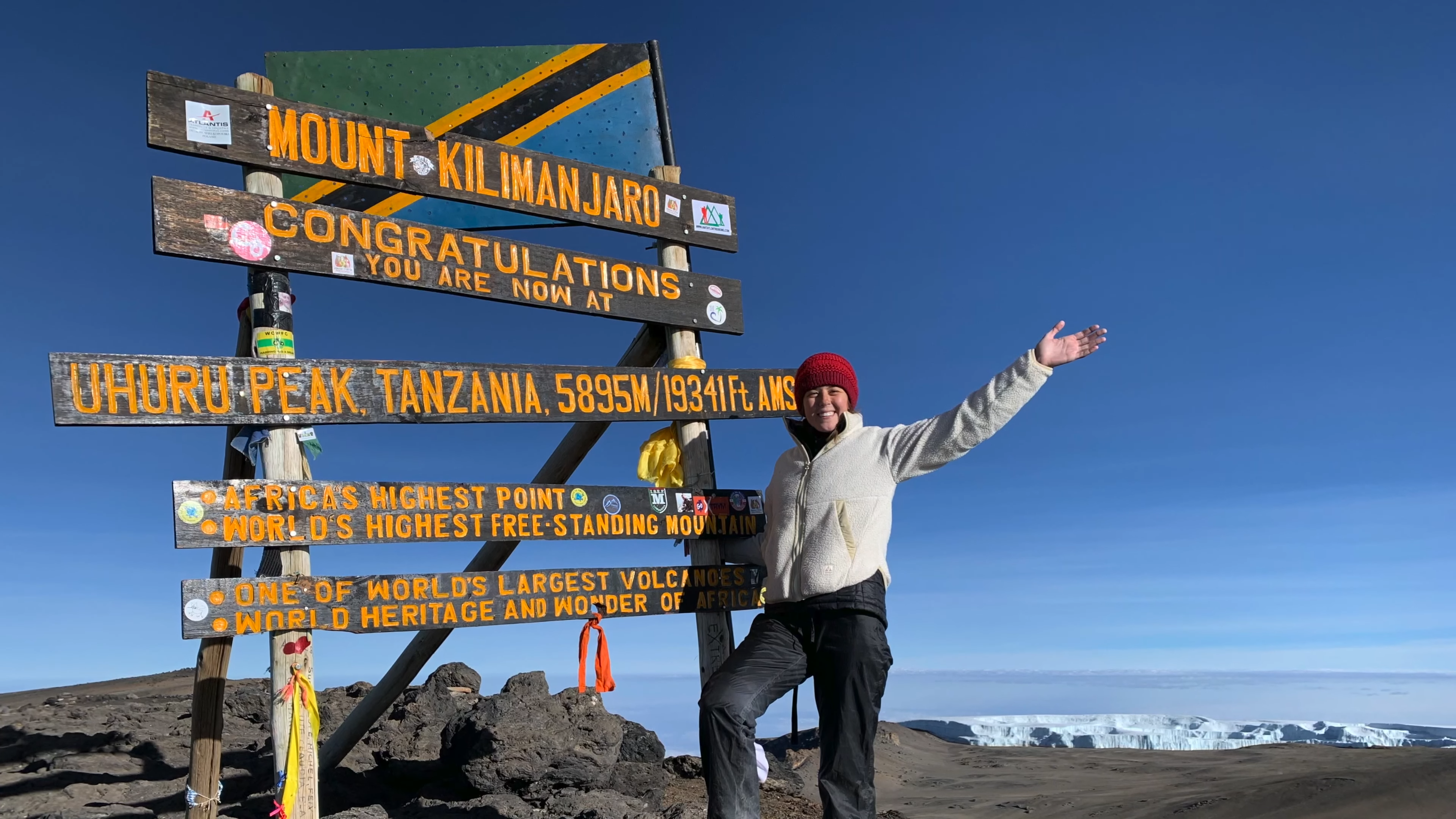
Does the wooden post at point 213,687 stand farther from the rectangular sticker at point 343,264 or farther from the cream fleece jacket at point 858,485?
the cream fleece jacket at point 858,485

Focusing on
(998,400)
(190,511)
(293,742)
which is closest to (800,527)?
(998,400)

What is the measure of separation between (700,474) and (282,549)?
2566 mm

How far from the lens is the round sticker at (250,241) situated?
4980 mm

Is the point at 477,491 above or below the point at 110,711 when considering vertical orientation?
above

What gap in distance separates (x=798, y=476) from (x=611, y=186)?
8.83ft

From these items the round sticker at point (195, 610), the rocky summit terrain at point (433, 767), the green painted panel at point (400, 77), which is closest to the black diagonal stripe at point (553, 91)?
the green painted panel at point (400, 77)

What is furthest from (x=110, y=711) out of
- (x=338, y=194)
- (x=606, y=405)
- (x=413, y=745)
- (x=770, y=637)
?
(x=770, y=637)

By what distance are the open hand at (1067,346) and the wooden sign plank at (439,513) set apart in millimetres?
2568

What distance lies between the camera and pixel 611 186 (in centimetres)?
→ 647

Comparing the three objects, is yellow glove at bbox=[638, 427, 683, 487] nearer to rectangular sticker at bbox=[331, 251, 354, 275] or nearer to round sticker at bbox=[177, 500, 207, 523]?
rectangular sticker at bbox=[331, 251, 354, 275]

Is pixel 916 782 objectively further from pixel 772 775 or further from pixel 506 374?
pixel 506 374

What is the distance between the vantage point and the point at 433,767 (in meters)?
7.41

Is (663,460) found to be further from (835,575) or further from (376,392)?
(835,575)

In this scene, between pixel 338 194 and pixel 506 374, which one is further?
pixel 338 194
